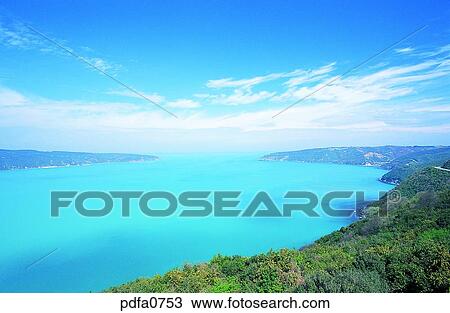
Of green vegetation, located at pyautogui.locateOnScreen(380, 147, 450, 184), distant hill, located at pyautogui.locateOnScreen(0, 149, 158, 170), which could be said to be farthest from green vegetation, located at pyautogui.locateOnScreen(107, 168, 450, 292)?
distant hill, located at pyautogui.locateOnScreen(0, 149, 158, 170)

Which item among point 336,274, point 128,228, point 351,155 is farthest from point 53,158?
point 336,274

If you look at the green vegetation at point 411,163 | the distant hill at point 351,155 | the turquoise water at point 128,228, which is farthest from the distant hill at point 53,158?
the green vegetation at point 411,163

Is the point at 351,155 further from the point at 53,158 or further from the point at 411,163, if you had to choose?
the point at 53,158

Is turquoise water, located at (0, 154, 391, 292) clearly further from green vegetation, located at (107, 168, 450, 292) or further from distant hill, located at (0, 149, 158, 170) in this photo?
green vegetation, located at (107, 168, 450, 292)

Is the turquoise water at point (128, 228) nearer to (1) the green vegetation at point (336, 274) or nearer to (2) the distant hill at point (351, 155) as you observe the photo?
(2) the distant hill at point (351, 155)

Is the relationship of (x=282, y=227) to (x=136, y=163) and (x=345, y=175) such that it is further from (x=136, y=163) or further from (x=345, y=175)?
(x=136, y=163)
